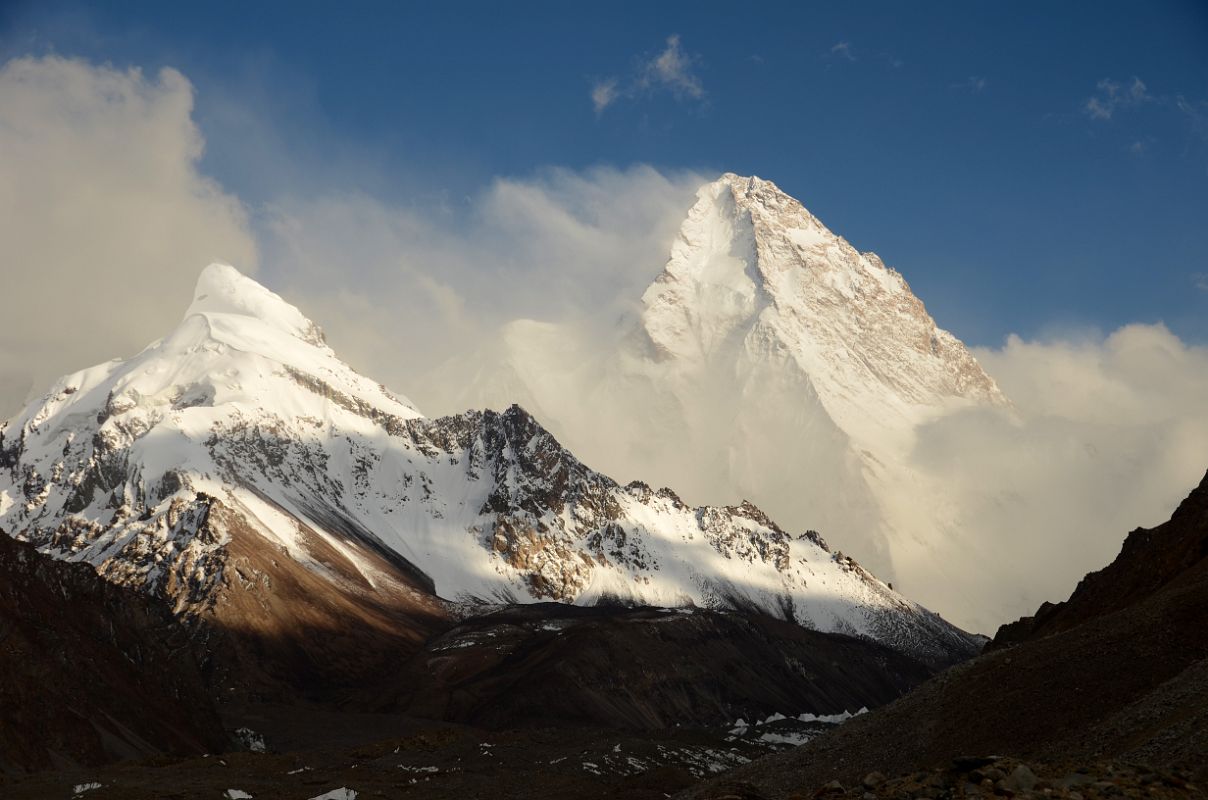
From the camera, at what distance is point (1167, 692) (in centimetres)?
5041

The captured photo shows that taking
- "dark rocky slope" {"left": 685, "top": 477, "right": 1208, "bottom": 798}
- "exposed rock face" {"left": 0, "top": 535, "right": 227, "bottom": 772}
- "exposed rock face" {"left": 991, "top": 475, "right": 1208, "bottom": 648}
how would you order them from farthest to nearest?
1. "exposed rock face" {"left": 0, "top": 535, "right": 227, "bottom": 772}
2. "exposed rock face" {"left": 991, "top": 475, "right": 1208, "bottom": 648}
3. "dark rocky slope" {"left": 685, "top": 477, "right": 1208, "bottom": 798}

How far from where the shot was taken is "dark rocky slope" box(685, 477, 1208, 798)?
49.8m

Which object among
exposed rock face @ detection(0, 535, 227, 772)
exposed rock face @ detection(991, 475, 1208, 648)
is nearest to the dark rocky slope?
exposed rock face @ detection(991, 475, 1208, 648)

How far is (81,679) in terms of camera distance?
396ft

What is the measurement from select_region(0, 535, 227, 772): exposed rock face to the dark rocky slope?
2731 inches

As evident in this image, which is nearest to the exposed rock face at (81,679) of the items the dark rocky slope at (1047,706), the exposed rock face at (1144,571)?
the dark rocky slope at (1047,706)

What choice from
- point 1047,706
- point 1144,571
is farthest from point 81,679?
point 1144,571

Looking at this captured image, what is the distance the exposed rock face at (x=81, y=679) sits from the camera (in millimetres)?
104500

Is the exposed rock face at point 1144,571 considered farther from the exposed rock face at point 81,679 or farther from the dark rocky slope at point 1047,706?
the exposed rock face at point 81,679

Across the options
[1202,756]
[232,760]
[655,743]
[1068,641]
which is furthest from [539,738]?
[1202,756]

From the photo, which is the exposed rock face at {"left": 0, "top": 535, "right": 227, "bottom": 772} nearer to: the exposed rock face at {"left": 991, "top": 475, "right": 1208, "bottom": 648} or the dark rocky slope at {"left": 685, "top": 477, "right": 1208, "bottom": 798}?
the dark rocky slope at {"left": 685, "top": 477, "right": 1208, "bottom": 798}

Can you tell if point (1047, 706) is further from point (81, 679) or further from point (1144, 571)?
point (81, 679)

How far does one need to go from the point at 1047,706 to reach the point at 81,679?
10281 centimetres

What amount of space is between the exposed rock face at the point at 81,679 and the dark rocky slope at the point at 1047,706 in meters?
69.4
